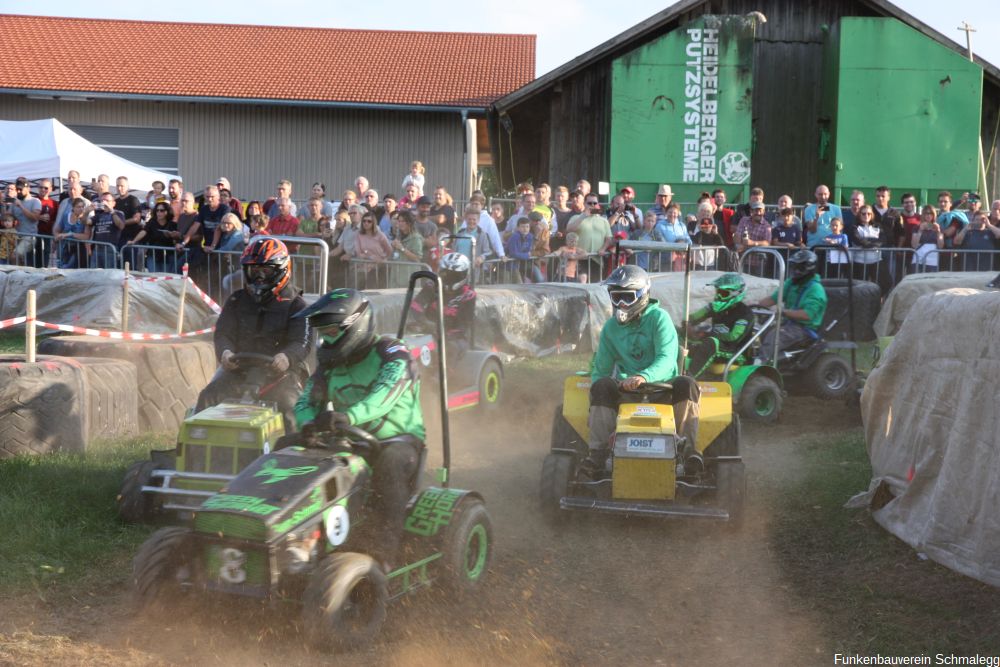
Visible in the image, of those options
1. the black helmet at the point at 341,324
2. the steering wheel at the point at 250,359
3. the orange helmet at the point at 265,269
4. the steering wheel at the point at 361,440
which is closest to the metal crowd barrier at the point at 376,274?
the orange helmet at the point at 265,269

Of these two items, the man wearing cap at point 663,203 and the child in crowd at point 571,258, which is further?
the man wearing cap at point 663,203

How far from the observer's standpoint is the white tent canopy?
19.7m

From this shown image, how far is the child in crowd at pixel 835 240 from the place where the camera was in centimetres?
1514

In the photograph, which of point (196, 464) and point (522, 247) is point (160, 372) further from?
point (522, 247)

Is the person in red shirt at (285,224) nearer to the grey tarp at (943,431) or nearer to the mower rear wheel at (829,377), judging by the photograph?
the mower rear wheel at (829,377)

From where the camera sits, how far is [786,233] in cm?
1549

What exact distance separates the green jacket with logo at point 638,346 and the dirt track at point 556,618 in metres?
1.18

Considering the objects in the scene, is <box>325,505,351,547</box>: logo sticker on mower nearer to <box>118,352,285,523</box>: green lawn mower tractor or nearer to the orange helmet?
<box>118,352,285,523</box>: green lawn mower tractor

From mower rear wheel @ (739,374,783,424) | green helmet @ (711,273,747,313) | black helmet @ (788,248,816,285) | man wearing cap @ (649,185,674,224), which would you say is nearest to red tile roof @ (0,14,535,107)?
man wearing cap @ (649,185,674,224)

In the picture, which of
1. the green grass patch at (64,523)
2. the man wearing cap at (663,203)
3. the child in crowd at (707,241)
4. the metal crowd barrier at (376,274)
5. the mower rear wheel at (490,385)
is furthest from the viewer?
the man wearing cap at (663,203)

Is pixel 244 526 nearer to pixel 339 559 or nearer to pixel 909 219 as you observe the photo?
pixel 339 559

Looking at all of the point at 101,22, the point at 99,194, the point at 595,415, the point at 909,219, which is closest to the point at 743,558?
the point at 595,415

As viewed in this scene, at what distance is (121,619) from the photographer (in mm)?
5438

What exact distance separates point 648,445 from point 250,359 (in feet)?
8.86
